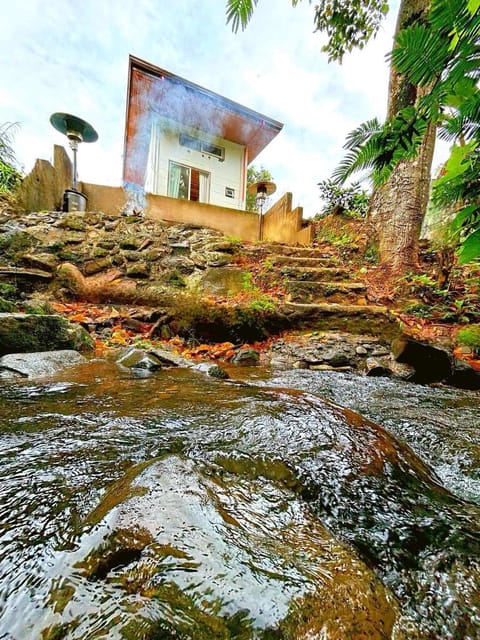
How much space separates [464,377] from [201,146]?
38.3 ft

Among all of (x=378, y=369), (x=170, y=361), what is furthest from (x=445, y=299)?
(x=170, y=361)

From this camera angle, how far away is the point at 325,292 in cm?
411

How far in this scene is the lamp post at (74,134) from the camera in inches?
239

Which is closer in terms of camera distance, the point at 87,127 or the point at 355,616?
the point at 355,616

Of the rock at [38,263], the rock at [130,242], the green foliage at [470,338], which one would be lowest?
the green foliage at [470,338]

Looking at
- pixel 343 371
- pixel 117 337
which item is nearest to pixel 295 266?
pixel 343 371

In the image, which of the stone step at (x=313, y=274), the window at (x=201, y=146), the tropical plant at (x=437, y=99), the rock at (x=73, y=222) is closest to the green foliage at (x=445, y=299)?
the stone step at (x=313, y=274)

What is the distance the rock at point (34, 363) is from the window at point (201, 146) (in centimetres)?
1107

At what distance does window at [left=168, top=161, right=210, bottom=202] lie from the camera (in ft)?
34.6

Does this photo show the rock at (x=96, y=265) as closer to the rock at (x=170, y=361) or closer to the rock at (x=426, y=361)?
the rock at (x=170, y=361)

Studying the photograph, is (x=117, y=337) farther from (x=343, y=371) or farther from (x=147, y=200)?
(x=147, y=200)

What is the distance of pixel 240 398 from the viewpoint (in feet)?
4.94

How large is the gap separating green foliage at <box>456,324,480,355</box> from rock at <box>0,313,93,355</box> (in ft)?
12.3

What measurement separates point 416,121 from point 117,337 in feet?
9.81
